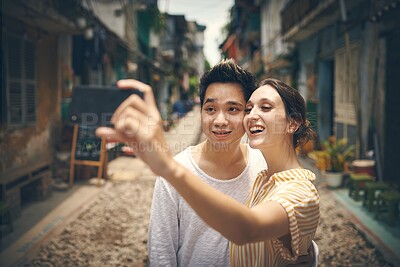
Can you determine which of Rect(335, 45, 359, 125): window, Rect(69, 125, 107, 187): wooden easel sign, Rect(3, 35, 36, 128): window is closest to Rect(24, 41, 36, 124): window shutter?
Rect(3, 35, 36, 128): window

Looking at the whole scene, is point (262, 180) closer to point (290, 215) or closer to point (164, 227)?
point (290, 215)

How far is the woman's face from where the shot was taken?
60.6 inches

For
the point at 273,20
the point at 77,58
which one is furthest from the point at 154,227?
the point at 273,20

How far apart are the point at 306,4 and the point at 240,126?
10.5 metres

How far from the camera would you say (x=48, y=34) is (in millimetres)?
8641

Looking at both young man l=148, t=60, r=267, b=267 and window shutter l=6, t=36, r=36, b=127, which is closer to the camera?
young man l=148, t=60, r=267, b=267

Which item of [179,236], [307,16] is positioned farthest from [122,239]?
[307,16]

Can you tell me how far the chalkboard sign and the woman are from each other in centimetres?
747

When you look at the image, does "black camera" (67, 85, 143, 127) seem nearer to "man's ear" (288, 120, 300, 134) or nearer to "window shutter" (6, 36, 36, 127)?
"window shutter" (6, 36, 36, 127)

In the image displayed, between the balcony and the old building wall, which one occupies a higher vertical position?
the balcony

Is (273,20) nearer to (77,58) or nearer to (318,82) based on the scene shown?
(318,82)

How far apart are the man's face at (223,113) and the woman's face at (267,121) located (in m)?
0.31

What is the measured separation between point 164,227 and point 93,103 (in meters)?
6.88

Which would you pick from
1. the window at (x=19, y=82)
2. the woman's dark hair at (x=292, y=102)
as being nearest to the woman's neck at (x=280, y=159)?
the woman's dark hair at (x=292, y=102)
